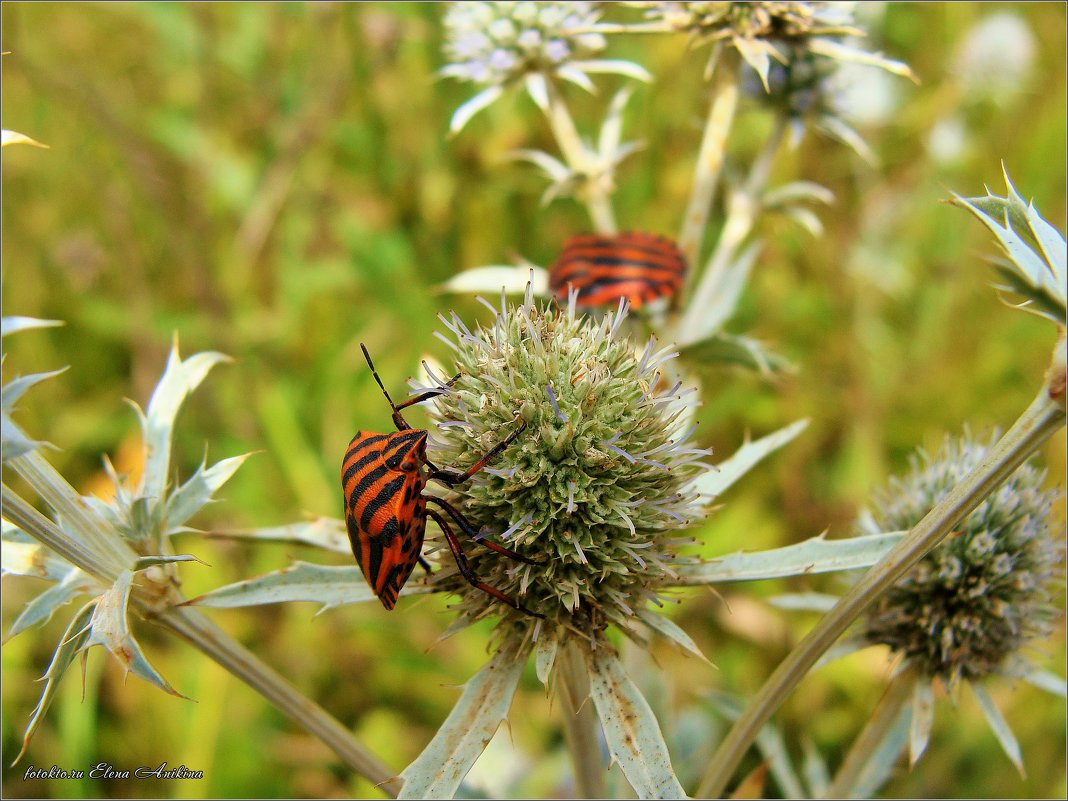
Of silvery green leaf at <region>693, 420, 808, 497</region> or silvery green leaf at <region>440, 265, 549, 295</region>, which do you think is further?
silvery green leaf at <region>440, 265, 549, 295</region>

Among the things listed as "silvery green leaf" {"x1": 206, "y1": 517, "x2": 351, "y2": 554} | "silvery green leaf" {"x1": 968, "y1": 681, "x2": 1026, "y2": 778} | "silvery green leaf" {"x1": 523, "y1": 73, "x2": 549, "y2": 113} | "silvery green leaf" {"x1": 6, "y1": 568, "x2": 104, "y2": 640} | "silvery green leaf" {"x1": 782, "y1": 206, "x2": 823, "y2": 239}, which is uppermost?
"silvery green leaf" {"x1": 523, "y1": 73, "x2": 549, "y2": 113}

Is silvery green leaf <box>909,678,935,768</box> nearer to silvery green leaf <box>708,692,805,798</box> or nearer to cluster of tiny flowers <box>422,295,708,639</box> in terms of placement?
silvery green leaf <box>708,692,805,798</box>

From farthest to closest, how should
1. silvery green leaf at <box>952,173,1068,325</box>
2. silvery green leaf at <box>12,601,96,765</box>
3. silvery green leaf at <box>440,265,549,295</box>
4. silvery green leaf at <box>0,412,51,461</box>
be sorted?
1. silvery green leaf at <box>440,265,549,295</box>
2. silvery green leaf at <box>12,601,96,765</box>
3. silvery green leaf at <box>0,412,51,461</box>
4. silvery green leaf at <box>952,173,1068,325</box>

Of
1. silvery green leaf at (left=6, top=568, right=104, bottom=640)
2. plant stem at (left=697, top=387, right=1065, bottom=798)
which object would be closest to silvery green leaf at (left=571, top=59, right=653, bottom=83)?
plant stem at (left=697, top=387, right=1065, bottom=798)

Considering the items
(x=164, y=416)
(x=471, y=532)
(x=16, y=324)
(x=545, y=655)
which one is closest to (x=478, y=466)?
(x=471, y=532)

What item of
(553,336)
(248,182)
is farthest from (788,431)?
(248,182)

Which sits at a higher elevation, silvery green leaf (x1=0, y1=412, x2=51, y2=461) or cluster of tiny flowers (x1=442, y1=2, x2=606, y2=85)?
cluster of tiny flowers (x1=442, y1=2, x2=606, y2=85)

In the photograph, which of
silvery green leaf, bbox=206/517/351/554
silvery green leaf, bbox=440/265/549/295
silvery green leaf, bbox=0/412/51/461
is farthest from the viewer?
silvery green leaf, bbox=440/265/549/295
